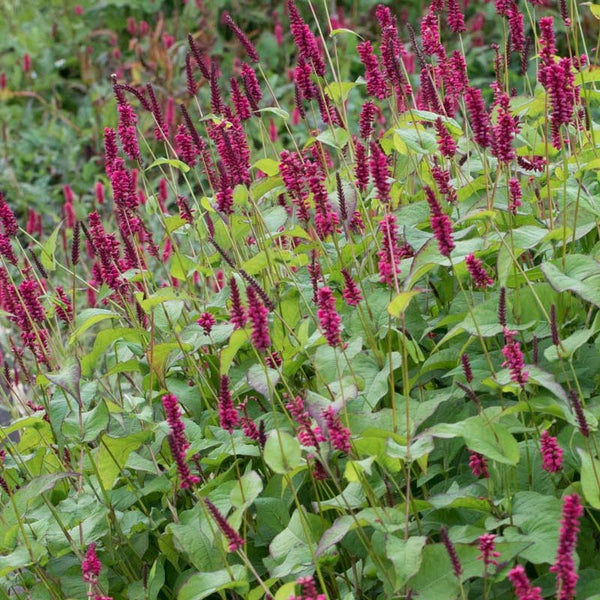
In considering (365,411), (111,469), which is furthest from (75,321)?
(365,411)

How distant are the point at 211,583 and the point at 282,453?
394mm

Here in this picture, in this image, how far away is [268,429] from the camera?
2.42 meters

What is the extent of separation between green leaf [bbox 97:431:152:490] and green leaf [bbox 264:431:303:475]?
62 cm

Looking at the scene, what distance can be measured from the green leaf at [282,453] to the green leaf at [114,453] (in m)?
0.62

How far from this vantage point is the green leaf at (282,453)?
1.84 m

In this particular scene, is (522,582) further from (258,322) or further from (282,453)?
(258,322)

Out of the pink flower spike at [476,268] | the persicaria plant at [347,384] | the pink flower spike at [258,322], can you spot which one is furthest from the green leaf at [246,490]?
the pink flower spike at [476,268]

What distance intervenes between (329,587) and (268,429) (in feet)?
1.26

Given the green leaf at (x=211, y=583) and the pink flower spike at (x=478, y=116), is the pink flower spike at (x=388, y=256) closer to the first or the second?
the pink flower spike at (x=478, y=116)

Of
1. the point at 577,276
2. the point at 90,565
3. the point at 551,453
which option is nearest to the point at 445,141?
the point at 577,276

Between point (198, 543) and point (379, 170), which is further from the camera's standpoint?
point (198, 543)

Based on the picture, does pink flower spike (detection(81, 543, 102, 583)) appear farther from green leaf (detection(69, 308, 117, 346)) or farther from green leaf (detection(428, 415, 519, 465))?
green leaf (detection(428, 415, 519, 465))

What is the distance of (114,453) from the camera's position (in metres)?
2.42

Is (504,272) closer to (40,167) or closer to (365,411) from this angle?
(365,411)
